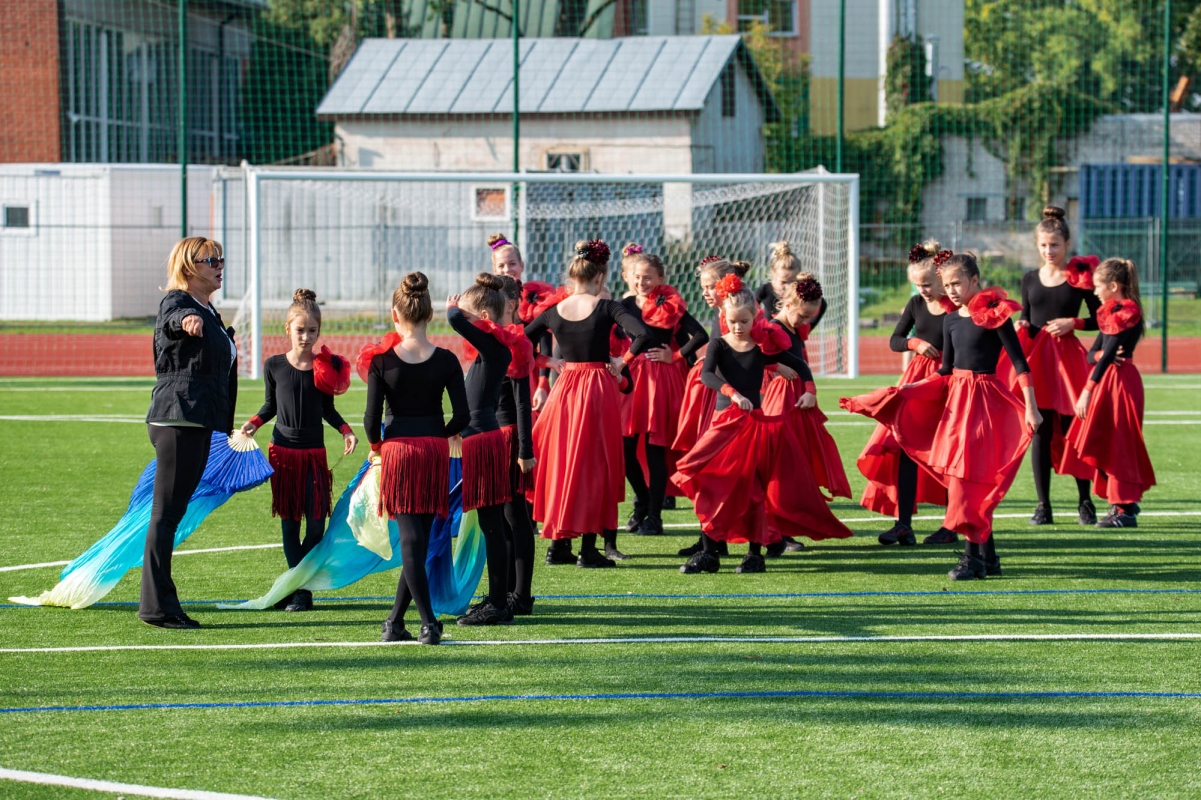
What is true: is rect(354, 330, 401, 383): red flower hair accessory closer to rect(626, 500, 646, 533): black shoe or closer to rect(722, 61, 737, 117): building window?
rect(626, 500, 646, 533): black shoe

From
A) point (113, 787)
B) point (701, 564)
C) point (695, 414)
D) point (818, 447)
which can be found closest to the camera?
point (113, 787)

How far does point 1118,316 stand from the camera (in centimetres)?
835

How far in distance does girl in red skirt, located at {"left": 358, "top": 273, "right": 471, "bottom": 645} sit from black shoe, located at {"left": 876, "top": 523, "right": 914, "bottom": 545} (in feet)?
11.2

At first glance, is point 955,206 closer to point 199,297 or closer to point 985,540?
point 985,540

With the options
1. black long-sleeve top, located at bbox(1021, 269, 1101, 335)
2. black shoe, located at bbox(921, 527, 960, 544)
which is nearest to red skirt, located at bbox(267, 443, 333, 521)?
black shoe, located at bbox(921, 527, 960, 544)

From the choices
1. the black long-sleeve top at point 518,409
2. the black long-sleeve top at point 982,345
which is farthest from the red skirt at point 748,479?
the black long-sleeve top at point 518,409

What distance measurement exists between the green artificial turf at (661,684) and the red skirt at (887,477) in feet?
1.30

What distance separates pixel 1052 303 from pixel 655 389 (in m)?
2.53

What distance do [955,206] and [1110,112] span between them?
18.2ft

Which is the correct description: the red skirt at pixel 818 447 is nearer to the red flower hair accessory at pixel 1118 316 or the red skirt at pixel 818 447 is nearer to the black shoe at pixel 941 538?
the black shoe at pixel 941 538

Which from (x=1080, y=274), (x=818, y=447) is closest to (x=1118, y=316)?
(x=1080, y=274)

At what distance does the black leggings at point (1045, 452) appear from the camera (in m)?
8.72

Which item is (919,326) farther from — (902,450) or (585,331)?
(585,331)

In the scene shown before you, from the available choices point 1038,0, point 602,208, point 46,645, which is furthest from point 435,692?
point 1038,0
